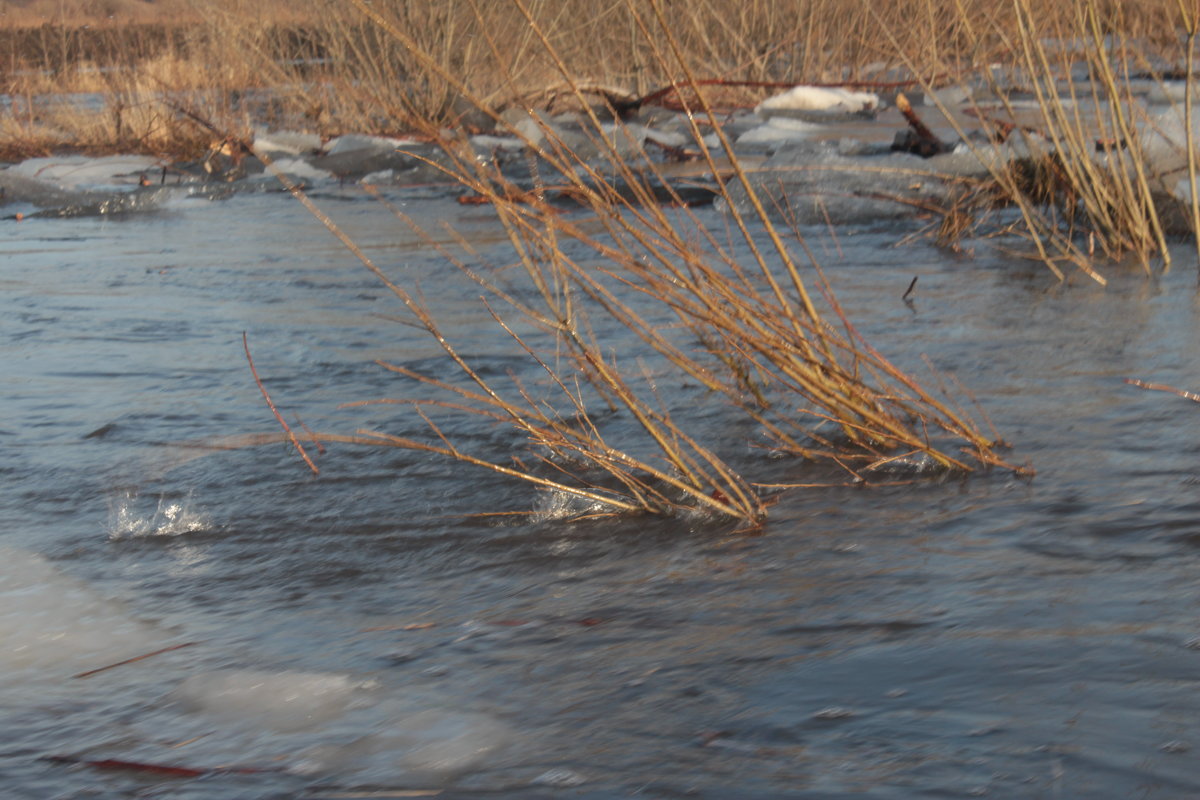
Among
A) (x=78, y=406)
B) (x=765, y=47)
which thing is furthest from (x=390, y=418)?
(x=765, y=47)

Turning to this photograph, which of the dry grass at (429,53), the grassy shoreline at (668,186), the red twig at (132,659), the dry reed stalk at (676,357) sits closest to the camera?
the red twig at (132,659)

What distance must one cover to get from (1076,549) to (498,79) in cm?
1042

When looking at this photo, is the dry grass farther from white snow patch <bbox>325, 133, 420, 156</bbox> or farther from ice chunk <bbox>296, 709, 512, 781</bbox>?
ice chunk <bbox>296, 709, 512, 781</bbox>

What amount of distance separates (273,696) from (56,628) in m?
0.60

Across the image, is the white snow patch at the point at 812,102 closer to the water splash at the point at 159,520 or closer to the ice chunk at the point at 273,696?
the water splash at the point at 159,520

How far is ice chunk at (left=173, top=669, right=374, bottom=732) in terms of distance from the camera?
2.10 metres

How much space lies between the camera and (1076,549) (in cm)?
248

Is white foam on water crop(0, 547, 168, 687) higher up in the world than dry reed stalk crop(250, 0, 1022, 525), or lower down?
lower down

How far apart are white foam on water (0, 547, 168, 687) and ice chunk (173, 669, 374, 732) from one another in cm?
24

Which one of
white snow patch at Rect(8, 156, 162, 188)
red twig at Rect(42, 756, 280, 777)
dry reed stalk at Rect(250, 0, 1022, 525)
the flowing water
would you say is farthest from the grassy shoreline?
red twig at Rect(42, 756, 280, 777)

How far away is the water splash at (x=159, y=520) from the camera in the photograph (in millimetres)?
3057

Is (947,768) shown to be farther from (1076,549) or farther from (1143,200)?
(1143,200)

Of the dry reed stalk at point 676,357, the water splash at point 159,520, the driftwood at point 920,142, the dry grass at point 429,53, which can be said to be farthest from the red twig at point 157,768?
the dry grass at point 429,53

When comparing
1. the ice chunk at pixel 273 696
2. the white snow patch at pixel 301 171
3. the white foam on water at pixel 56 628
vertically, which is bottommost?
the white snow patch at pixel 301 171
